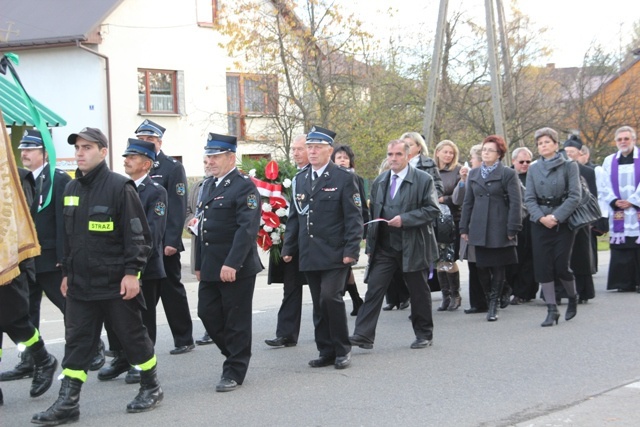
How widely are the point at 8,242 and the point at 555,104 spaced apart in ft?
90.4

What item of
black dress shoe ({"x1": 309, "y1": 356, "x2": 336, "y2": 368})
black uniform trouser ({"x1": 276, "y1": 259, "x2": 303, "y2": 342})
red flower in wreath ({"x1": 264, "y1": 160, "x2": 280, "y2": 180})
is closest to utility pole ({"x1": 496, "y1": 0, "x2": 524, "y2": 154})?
red flower in wreath ({"x1": 264, "y1": 160, "x2": 280, "y2": 180})

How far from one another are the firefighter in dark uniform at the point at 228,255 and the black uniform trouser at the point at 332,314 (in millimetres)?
758

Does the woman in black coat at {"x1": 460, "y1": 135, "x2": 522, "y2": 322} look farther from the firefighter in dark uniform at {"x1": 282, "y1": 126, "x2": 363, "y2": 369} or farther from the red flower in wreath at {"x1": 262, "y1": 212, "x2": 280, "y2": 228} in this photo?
the firefighter in dark uniform at {"x1": 282, "y1": 126, "x2": 363, "y2": 369}

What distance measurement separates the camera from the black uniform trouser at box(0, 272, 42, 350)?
7027 mm

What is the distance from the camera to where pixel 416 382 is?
7.52 m

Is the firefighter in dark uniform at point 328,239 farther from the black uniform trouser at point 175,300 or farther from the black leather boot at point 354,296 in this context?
the black leather boot at point 354,296

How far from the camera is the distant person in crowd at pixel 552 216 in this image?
10.1m

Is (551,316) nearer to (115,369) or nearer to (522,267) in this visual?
(522,267)

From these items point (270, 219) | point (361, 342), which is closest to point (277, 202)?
point (270, 219)

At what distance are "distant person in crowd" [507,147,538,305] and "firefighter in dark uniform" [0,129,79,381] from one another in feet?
19.9

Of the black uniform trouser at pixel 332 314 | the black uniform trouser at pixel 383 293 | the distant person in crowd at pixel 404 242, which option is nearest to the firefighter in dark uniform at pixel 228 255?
the black uniform trouser at pixel 332 314

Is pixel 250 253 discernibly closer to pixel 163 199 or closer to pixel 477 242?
pixel 163 199

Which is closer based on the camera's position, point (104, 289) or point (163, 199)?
point (104, 289)

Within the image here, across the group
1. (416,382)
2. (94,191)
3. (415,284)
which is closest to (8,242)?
(94,191)
